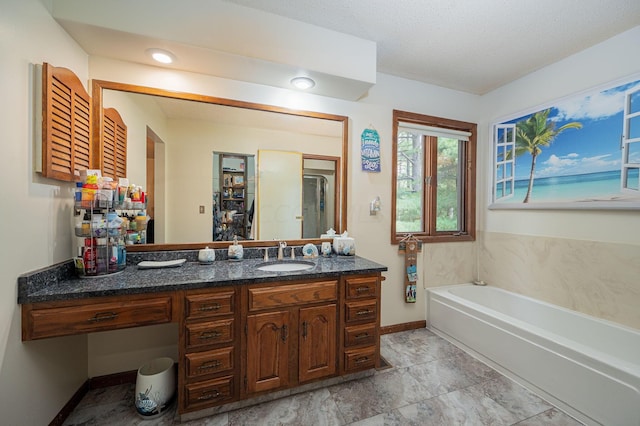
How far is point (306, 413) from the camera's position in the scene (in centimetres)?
153


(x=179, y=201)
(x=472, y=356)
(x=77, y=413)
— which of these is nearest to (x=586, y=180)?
(x=472, y=356)

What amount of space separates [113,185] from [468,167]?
11.0 ft

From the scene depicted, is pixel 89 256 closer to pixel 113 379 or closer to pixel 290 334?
pixel 113 379

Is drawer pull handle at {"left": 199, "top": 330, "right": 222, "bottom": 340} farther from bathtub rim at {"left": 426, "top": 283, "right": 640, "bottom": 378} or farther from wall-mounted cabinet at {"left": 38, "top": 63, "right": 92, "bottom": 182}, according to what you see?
bathtub rim at {"left": 426, "top": 283, "right": 640, "bottom": 378}

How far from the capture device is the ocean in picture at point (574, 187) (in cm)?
191

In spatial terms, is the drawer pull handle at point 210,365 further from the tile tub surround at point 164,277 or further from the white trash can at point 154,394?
the tile tub surround at point 164,277

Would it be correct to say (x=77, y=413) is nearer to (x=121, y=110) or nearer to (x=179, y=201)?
(x=179, y=201)

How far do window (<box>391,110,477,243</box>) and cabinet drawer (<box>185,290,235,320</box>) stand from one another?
168cm

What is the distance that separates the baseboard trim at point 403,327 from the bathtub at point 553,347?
0.26 feet

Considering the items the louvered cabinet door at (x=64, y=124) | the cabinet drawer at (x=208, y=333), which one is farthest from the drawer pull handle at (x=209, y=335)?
the louvered cabinet door at (x=64, y=124)

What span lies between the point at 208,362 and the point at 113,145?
5.20 feet

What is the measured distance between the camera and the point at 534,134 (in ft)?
7.99

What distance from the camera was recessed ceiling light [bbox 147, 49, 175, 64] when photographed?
1.60 metres

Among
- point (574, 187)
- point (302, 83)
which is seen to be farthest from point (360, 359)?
point (574, 187)
